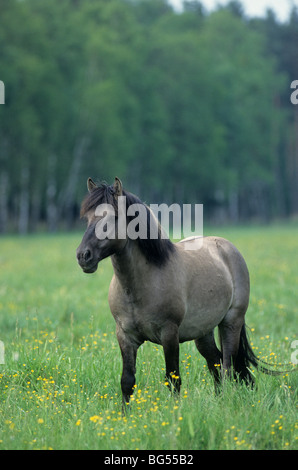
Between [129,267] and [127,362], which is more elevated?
[129,267]

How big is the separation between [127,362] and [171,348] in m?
0.41

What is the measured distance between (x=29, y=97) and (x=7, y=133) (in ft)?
8.61

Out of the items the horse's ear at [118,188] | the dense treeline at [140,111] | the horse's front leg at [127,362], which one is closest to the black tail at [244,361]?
the horse's front leg at [127,362]

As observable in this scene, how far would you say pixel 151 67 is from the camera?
51.6 meters

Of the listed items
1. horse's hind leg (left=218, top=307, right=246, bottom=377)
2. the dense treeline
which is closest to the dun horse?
horse's hind leg (left=218, top=307, right=246, bottom=377)

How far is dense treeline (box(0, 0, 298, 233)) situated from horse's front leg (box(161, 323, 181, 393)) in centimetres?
3170

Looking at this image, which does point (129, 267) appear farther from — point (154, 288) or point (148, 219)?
point (148, 219)

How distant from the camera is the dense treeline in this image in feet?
123

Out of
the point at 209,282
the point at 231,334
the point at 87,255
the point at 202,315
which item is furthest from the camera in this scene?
the point at 231,334

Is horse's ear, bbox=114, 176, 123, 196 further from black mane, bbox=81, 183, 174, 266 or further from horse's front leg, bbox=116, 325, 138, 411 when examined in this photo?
horse's front leg, bbox=116, 325, 138, 411

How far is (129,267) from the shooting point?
499 centimetres

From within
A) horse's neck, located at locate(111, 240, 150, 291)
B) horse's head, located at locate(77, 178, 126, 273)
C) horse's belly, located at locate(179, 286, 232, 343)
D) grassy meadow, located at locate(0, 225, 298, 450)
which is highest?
horse's head, located at locate(77, 178, 126, 273)

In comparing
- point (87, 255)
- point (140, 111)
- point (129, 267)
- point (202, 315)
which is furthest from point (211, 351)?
point (140, 111)
